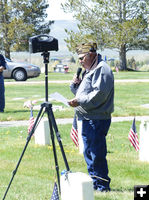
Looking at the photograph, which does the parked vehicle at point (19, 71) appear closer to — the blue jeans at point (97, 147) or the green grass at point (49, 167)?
the green grass at point (49, 167)

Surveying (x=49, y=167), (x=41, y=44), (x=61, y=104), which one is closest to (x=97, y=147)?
(x=41, y=44)

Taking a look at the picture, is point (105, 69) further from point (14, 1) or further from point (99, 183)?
point (14, 1)

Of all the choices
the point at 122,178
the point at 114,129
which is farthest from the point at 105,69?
the point at 114,129

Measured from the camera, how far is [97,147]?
5.96m

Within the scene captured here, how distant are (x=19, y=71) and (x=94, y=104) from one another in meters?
24.3

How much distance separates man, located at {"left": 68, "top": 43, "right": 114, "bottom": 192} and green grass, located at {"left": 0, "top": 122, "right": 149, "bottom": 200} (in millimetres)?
333

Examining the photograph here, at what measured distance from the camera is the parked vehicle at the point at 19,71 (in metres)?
29.4

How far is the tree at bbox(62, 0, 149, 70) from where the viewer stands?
51.9 m

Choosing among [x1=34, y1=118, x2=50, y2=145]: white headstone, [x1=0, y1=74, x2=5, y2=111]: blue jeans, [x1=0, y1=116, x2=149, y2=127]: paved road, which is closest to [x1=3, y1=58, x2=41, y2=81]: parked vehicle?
[x1=0, y1=74, x2=5, y2=111]: blue jeans

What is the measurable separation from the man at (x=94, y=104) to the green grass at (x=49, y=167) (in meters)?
0.33

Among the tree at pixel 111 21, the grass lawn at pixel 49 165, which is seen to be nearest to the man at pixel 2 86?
the grass lawn at pixel 49 165

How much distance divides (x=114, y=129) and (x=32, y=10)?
1945 inches

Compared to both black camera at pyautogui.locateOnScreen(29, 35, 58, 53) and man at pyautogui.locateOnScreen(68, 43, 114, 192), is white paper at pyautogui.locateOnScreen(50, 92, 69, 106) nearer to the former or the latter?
man at pyautogui.locateOnScreen(68, 43, 114, 192)

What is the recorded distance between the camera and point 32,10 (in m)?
59.4
